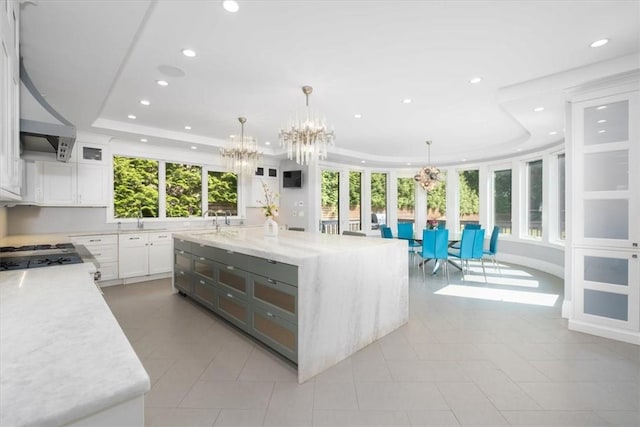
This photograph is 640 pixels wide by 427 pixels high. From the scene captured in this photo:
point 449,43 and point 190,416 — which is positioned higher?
point 449,43

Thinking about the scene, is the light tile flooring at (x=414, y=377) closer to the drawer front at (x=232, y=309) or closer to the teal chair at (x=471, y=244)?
the drawer front at (x=232, y=309)

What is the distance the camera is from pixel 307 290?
230 centimetres

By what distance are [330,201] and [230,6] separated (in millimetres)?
6249

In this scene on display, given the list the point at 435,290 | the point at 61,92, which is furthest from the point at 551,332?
the point at 61,92

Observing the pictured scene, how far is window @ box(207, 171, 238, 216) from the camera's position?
6.84 metres

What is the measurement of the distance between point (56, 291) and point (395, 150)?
23.1ft

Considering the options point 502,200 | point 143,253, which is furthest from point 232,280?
point 502,200

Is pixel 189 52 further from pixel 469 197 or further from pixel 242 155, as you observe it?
pixel 469 197

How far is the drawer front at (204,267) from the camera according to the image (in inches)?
139

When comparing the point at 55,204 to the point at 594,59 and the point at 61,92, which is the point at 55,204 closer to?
the point at 61,92

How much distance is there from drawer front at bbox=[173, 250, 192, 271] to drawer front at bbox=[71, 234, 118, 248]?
134 cm

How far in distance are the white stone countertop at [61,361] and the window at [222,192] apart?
574cm

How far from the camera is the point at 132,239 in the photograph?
522 centimetres

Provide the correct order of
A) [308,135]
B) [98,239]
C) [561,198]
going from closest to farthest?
[308,135] → [98,239] → [561,198]
